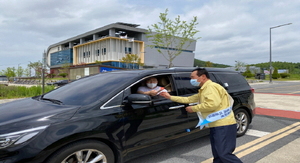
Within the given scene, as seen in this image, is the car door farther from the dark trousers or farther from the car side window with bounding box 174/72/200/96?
the dark trousers

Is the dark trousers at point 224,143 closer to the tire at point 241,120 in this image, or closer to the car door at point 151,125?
the car door at point 151,125

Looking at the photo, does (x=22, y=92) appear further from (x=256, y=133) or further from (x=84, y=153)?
(x=256, y=133)

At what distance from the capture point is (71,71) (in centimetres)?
4094

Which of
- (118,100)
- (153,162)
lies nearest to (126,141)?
(118,100)

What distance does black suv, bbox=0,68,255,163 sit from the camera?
2.24 meters

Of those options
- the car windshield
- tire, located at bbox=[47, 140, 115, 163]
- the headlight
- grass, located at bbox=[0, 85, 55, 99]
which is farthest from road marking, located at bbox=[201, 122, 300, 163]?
grass, located at bbox=[0, 85, 55, 99]

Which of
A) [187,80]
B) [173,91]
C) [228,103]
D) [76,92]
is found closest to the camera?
[228,103]

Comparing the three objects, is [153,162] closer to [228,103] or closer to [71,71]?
[228,103]

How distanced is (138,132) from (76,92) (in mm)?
1148

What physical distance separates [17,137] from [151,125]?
1.67m

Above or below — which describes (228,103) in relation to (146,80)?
below

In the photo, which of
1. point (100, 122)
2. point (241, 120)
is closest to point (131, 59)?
point (241, 120)

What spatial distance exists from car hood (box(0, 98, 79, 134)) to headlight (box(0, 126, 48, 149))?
0.20 feet

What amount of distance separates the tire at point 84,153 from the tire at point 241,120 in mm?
3039
